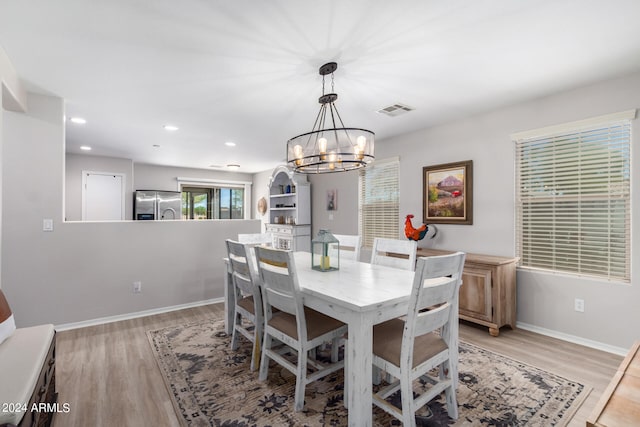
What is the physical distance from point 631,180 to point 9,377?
438 cm

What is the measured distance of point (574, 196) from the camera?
2934 millimetres

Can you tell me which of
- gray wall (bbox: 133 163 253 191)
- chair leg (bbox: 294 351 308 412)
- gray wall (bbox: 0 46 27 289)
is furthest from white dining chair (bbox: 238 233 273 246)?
gray wall (bbox: 133 163 253 191)

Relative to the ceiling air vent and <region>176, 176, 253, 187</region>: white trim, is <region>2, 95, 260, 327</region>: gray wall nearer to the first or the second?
the ceiling air vent

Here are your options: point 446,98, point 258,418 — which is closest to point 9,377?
point 258,418

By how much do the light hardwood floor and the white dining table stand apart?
110 cm

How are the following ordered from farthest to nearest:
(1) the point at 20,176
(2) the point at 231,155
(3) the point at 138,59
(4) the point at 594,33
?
(2) the point at 231,155 < (1) the point at 20,176 < (3) the point at 138,59 < (4) the point at 594,33

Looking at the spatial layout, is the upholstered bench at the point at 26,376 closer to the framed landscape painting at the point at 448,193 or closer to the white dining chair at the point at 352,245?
the white dining chair at the point at 352,245

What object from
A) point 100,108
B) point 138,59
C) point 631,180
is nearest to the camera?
point 138,59

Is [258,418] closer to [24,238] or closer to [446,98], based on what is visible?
[24,238]

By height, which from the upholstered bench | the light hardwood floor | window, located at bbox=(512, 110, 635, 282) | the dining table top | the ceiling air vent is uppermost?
the ceiling air vent

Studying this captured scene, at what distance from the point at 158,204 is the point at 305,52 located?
Result: 6062mm

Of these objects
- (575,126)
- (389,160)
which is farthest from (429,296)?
(389,160)

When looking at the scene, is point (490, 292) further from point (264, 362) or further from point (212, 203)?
point (212, 203)

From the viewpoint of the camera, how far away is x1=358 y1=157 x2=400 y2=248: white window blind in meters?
4.68
